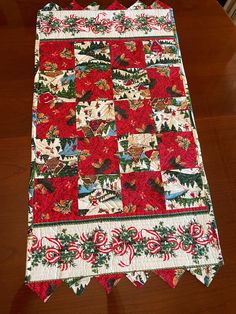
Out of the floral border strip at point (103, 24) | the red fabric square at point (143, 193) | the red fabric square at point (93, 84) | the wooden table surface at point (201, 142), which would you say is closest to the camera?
the wooden table surface at point (201, 142)

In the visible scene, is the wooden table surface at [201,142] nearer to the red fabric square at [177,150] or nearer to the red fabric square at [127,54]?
the red fabric square at [177,150]

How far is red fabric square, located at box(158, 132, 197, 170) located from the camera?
0.98 meters

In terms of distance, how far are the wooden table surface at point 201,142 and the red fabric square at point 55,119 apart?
0.05m

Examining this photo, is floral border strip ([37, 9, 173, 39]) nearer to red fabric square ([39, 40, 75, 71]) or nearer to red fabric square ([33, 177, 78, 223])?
red fabric square ([39, 40, 75, 71])

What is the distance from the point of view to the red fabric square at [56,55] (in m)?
1.10

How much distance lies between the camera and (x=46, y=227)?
885 millimetres

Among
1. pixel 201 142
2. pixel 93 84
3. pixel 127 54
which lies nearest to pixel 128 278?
pixel 201 142

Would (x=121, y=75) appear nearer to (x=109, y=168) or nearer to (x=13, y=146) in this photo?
(x=109, y=168)

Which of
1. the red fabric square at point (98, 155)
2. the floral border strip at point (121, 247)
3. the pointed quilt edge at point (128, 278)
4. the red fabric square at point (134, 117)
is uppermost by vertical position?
the red fabric square at point (134, 117)

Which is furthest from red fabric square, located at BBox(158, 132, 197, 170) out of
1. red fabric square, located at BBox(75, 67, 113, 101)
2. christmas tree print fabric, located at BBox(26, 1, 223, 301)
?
red fabric square, located at BBox(75, 67, 113, 101)

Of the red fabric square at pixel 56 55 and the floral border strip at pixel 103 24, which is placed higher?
the floral border strip at pixel 103 24

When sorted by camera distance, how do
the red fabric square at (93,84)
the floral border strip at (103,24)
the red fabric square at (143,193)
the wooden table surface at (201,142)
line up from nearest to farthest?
1. the wooden table surface at (201,142)
2. the red fabric square at (143,193)
3. the red fabric square at (93,84)
4. the floral border strip at (103,24)

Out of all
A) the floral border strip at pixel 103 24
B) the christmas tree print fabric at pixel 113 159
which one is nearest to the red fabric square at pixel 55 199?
the christmas tree print fabric at pixel 113 159

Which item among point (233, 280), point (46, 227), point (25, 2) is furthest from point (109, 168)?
point (25, 2)
